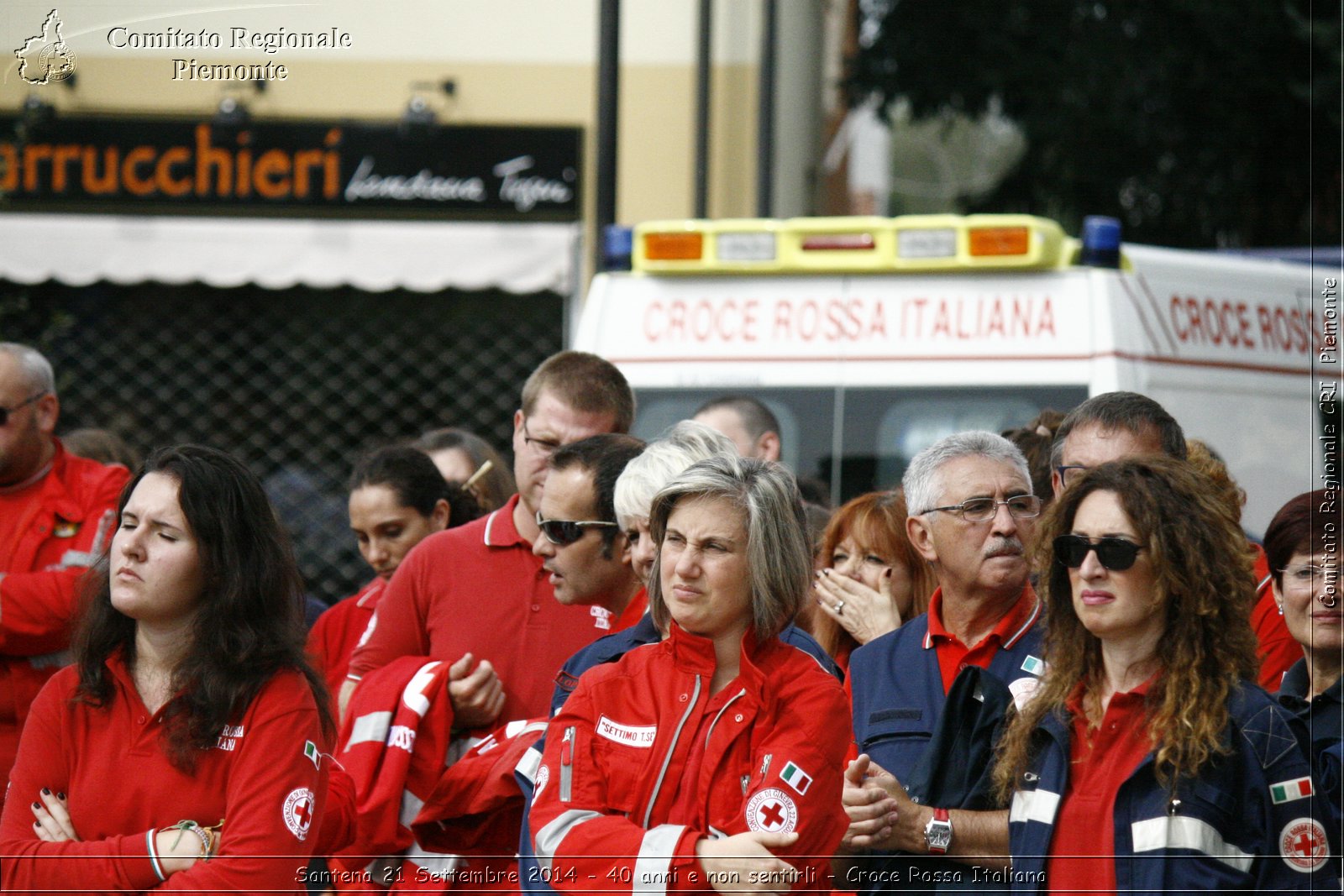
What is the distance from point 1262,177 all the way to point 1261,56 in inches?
39.1

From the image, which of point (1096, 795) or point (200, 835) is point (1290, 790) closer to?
point (1096, 795)

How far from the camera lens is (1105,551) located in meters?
3.13

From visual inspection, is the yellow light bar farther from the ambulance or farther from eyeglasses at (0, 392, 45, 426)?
eyeglasses at (0, 392, 45, 426)

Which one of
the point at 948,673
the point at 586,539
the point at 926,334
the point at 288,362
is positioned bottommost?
the point at 948,673

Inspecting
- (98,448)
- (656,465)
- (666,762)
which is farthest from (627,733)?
(98,448)

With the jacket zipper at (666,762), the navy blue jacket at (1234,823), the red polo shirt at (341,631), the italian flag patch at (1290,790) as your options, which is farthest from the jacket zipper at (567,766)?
the red polo shirt at (341,631)

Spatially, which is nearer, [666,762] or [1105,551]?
[1105,551]

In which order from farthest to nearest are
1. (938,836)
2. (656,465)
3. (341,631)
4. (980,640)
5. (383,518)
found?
(341,631) < (383,518) < (656,465) < (980,640) < (938,836)

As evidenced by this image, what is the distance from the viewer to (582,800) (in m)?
3.25

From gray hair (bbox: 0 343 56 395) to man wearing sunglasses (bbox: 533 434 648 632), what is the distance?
1848mm

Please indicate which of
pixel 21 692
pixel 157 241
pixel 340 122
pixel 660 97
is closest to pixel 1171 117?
pixel 660 97

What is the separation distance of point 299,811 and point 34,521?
2.07 metres

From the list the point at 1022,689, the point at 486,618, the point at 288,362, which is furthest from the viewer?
the point at 288,362

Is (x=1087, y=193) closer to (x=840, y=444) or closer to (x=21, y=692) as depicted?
(x=840, y=444)
